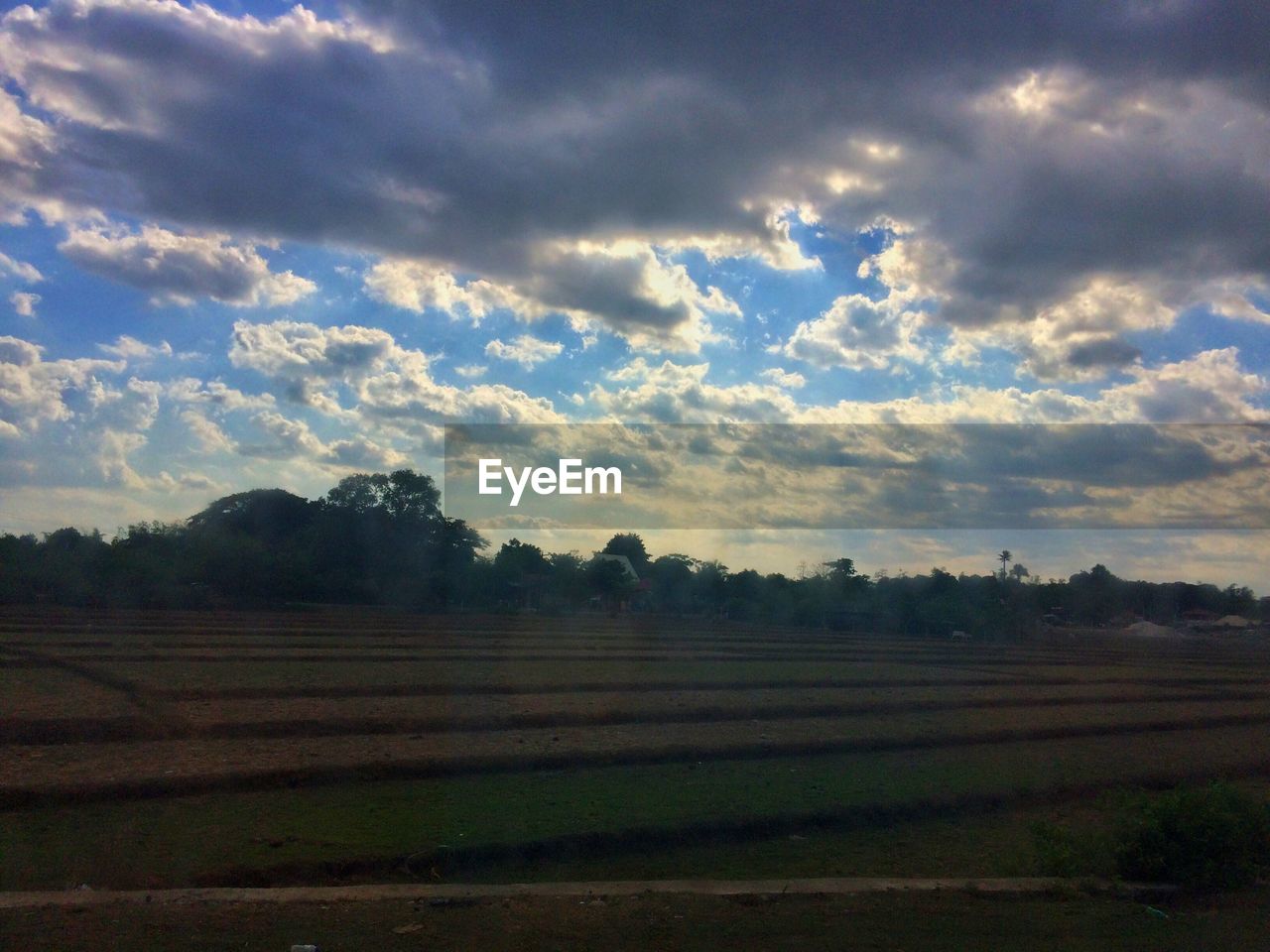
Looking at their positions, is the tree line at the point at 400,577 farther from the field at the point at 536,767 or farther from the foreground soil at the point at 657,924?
the foreground soil at the point at 657,924

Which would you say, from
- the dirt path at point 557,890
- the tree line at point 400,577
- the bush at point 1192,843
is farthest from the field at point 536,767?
the tree line at point 400,577

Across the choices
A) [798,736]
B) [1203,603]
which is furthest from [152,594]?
[1203,603]

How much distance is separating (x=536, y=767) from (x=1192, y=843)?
25.0ft

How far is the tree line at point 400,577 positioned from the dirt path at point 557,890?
5475 centimetres

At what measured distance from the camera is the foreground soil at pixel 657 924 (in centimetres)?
617

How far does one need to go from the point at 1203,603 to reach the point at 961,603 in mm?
64535

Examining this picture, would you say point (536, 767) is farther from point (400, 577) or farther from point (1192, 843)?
point (400, 577)

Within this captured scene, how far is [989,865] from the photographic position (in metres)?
9.34

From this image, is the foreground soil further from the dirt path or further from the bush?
the bush

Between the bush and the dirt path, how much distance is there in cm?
25

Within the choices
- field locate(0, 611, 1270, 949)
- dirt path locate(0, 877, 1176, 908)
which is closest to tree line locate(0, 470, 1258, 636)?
field locate(0, 611, 1270, 949)

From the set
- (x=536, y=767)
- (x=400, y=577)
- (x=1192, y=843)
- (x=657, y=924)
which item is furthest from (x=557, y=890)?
(x=400, y=577)

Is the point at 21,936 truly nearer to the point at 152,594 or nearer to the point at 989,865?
the point at 989,865

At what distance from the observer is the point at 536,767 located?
42.2 feet
